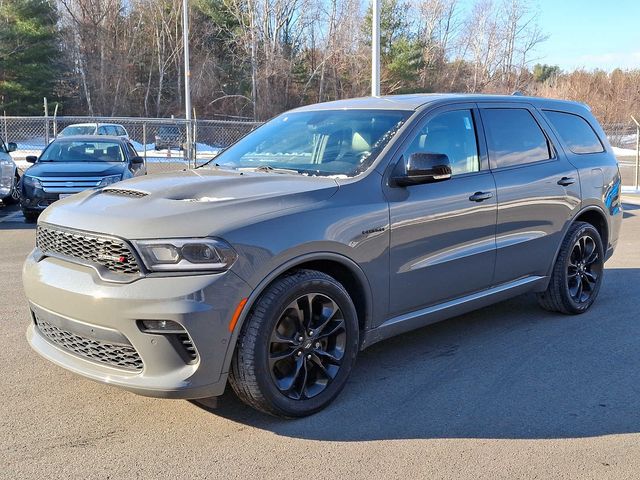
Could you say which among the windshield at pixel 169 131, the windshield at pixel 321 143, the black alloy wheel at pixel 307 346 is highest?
the windshield at pixel 169 131

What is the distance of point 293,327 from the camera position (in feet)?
11.8

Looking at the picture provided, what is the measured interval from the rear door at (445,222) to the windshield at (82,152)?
8.72 meters

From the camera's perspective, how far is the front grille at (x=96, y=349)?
3.26 meters

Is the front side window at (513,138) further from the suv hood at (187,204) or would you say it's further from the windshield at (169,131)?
the windshield at (169,131)

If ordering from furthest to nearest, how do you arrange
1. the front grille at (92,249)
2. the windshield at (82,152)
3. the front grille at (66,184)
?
1. the windshield at (82,152)
2. the front grille at (66,184)
3. the front grille at (92,249)

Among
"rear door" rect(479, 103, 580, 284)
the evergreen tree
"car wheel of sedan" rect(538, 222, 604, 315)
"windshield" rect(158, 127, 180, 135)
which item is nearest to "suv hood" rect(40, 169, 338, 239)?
"rear door" rect(479, 103, 580, 284)

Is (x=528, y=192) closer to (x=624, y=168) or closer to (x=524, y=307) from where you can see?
(x=524, y=307)

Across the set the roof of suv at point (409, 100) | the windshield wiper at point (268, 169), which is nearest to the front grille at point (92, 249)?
the windshield wiper at point (268, 169)

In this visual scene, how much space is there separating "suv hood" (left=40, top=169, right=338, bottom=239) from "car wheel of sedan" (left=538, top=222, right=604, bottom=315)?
8.61 feet

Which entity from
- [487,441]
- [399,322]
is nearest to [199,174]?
[399,322]

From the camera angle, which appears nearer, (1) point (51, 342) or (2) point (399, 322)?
(1) point (51, 342)

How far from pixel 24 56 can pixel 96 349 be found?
45311 mm

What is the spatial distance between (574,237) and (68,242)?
412 centimetres

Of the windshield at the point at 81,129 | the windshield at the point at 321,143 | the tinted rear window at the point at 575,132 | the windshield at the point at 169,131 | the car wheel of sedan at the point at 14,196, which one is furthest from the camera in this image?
the windshield at the point at 169,131
